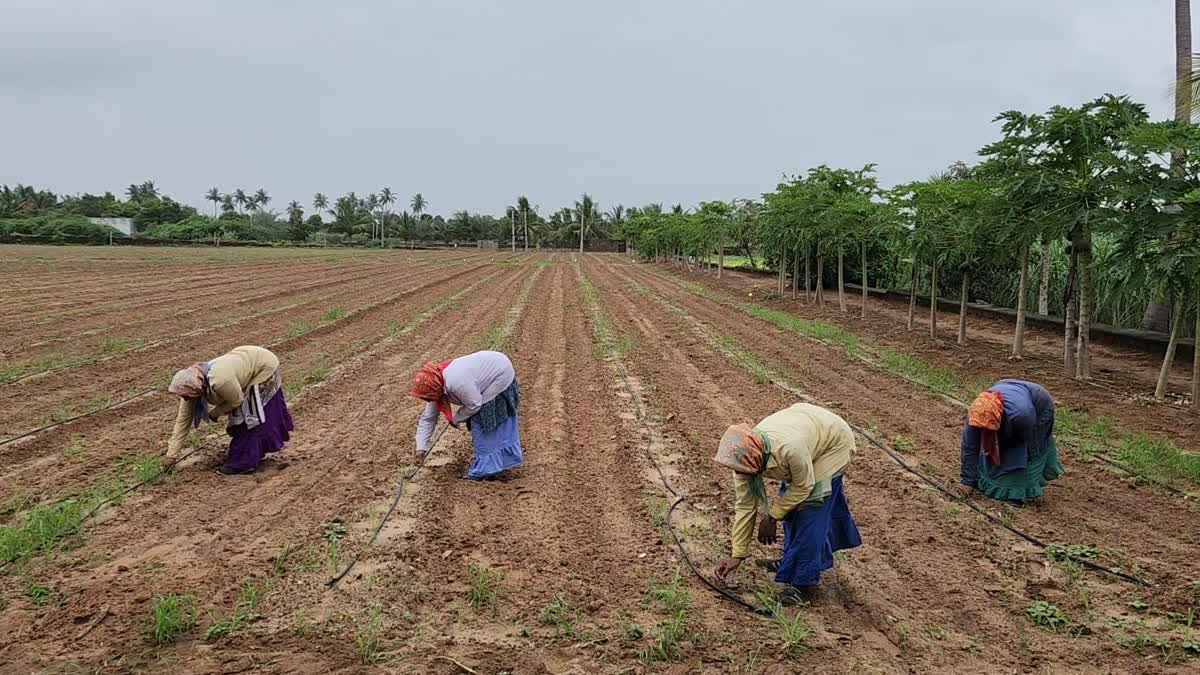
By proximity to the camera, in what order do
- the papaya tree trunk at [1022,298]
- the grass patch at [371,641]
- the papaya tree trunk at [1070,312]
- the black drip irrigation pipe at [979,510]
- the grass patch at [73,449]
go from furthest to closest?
the papaya tree trunk at [1022,298], the papaya tree trunk at [1070,312], the grass patch at [73,449], the black drip irrigation pipe at [979,510], the grass patch at [371,641]

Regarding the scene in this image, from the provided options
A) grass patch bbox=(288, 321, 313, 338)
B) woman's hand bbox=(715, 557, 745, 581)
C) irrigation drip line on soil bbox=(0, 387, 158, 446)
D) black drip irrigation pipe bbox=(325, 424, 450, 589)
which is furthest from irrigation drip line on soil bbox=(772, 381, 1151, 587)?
grass patch bbox=(288, 321, 313, 338)

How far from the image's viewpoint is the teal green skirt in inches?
211

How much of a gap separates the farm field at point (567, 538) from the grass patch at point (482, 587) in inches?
0.7

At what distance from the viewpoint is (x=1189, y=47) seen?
451 inches

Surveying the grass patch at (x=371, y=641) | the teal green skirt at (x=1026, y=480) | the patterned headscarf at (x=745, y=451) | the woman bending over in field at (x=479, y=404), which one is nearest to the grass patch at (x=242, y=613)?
the grass patch at (x=371, y=641)

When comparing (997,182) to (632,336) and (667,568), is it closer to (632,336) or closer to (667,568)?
(632,336)

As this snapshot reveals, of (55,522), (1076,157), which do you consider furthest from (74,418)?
(1076,157)

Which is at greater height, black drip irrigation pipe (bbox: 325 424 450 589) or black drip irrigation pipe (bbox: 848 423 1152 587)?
black drip irrigation pipe (bbox: 848 423 1152 587)

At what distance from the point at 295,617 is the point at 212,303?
14987mm

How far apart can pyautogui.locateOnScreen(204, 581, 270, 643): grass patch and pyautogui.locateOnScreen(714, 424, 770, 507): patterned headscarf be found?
251cm

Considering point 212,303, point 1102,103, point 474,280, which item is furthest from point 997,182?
point 474,280

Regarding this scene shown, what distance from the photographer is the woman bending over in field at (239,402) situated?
17.7 ft

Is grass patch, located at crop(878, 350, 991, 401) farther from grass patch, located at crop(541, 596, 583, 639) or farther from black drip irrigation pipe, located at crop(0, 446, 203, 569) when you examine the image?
black drip irrigation pipe, located at crop(0, 446, 203, 569)

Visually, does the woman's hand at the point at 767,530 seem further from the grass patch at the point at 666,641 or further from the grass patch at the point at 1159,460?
the grass patch at the point at 1159,460
